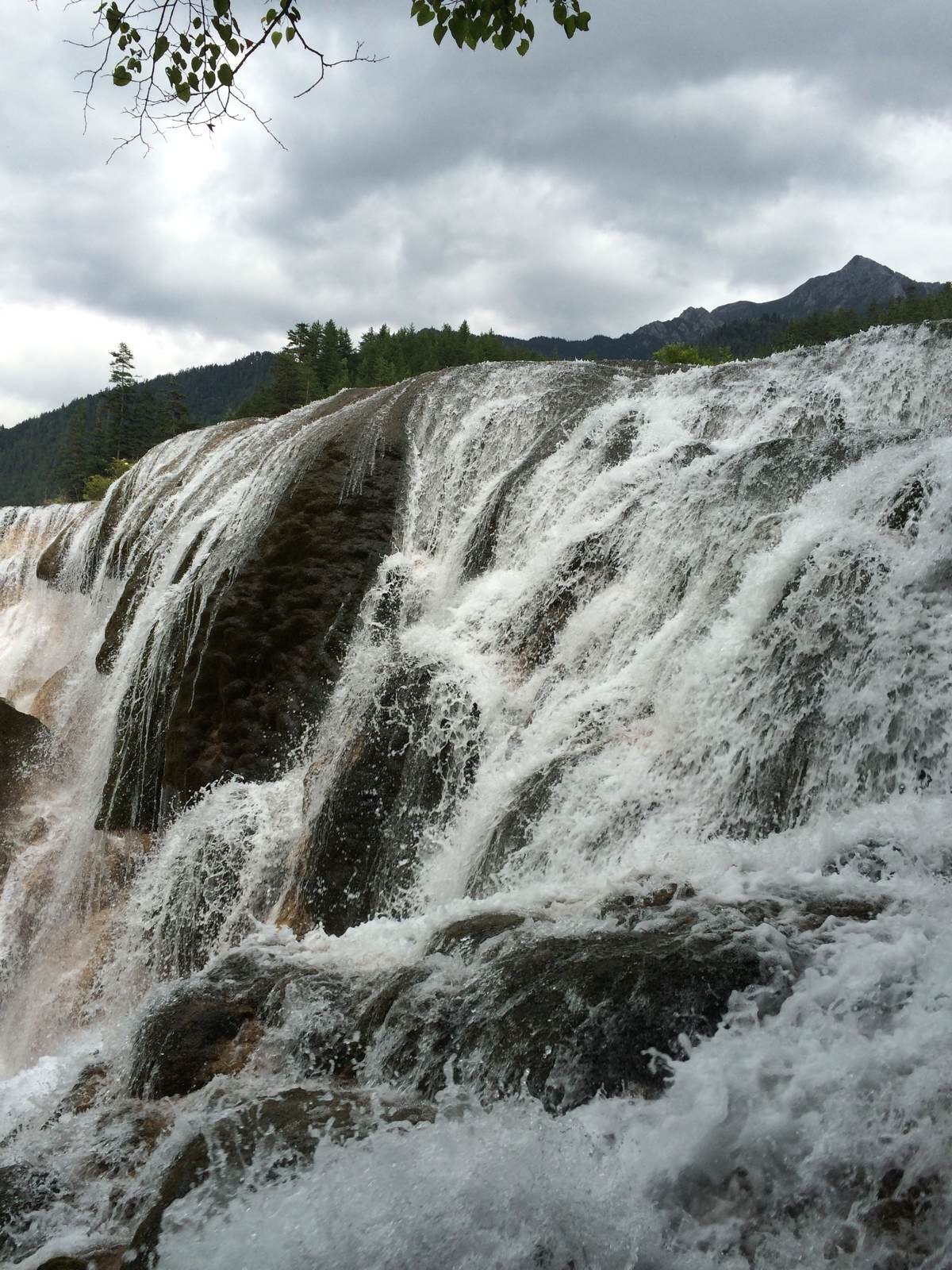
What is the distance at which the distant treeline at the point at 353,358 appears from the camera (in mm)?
48312

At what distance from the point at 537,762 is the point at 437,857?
1290mm

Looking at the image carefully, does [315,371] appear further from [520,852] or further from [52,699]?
→ [520,852]

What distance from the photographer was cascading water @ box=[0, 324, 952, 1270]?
288 centimetres

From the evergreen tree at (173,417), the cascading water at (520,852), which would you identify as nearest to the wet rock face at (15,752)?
the cascading water at (520,852)

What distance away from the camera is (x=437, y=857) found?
737 cm

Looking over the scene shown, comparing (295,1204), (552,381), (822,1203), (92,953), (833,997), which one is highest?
(552,381)

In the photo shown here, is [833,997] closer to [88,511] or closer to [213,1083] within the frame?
[213,1083]

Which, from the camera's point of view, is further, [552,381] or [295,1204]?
[552,381]

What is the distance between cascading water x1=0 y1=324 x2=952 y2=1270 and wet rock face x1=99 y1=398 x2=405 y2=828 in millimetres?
54

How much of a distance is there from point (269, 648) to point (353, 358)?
55.1m

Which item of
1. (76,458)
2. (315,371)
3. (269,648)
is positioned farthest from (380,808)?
(76,458)

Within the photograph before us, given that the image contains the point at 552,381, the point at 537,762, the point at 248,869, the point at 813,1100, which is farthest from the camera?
the point at 552,381

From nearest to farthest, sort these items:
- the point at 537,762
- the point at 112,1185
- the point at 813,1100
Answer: the point at 813,1100
the point at 112,1185
the point at 537,762

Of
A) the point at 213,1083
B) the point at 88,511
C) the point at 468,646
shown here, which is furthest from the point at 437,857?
the point at 88,511
